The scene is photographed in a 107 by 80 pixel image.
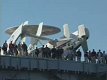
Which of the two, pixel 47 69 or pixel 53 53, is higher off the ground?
pixel 53 53

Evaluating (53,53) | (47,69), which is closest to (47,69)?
(47,69)

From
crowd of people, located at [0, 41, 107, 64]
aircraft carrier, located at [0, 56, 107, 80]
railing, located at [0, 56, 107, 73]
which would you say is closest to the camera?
railing, located at [0, 56, 107, 73]

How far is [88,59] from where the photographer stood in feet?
181

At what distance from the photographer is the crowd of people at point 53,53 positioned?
51188mm

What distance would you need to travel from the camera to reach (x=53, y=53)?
172 ft

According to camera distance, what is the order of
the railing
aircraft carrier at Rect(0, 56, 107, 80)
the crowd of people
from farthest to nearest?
the crowd of people → aircraft carrier at Rect(0, 56, 107, 80) → the railing

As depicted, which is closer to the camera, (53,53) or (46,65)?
(46,65)

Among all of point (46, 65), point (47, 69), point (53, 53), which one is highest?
point (53, 53)

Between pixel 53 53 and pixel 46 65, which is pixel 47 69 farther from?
pixel 53 53

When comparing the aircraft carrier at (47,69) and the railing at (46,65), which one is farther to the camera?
the aircraft carrier at (47,69)

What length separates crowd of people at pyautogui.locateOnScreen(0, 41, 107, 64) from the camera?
51188 mm

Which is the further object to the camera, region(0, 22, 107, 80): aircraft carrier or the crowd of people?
the crowd of people

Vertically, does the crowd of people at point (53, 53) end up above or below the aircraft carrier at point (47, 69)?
above

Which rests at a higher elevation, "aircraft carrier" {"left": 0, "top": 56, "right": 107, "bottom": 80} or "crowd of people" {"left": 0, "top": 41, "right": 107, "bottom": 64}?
"crowd of people" {"left": 0, "top": 41, "right": 107, "bottom": 64}
